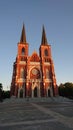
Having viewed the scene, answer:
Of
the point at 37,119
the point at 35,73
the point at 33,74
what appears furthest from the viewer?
the point at 35,73

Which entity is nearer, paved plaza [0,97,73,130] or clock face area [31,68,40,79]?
paved plaza [0,97,73,130]

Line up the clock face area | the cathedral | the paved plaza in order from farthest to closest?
the clock face area
the cathedral
the paved plaza

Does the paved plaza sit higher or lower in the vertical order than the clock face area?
lower

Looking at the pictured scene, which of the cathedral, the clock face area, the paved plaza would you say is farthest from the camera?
the clock face area

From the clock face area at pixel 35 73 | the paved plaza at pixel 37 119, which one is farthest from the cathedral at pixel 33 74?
the paved plaza at pixel 37 119

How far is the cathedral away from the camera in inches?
1818

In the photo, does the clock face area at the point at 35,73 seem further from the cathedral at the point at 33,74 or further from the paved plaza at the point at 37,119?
the paved plaza at the point at 37,119

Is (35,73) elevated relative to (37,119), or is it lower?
elevated

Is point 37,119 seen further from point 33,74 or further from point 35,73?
point 35,73

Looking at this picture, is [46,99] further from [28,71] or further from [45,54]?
[45,54]

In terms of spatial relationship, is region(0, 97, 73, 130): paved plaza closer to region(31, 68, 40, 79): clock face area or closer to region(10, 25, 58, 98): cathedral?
region(10, 25, 58, 98): cathedral

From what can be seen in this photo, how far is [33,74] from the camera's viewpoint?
49.7m

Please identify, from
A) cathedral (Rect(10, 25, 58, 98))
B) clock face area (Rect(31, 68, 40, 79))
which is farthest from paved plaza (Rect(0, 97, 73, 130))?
clock face area (Rect(31, 68, 40, 79))

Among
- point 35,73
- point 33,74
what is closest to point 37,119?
point 33,74
